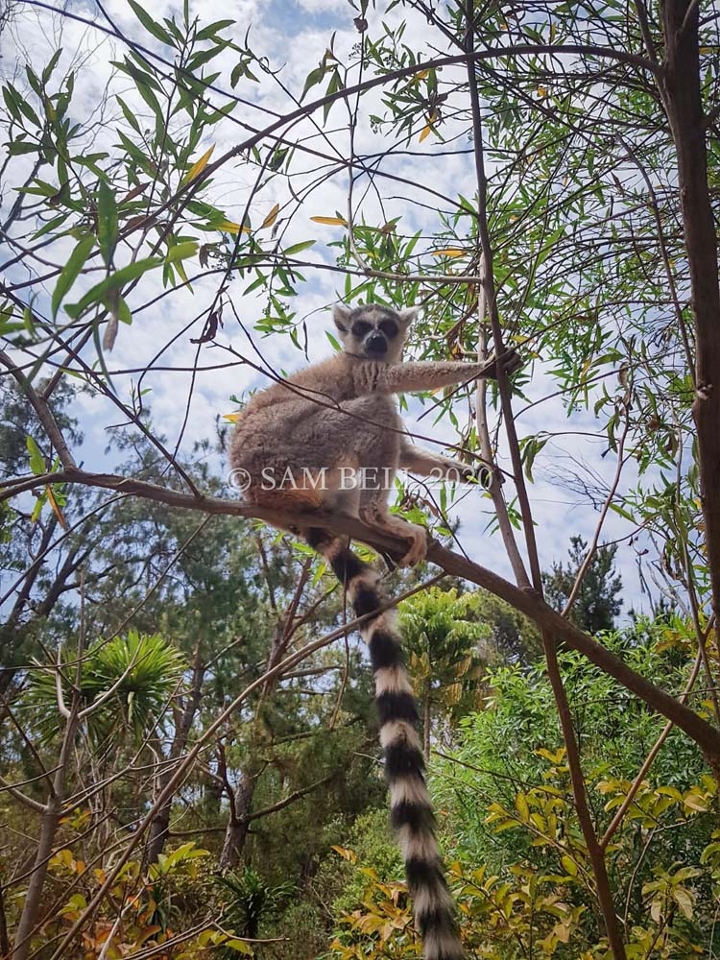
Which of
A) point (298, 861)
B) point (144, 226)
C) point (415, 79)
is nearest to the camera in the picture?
point (144, 226)

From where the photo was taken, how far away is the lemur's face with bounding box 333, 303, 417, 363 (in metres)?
3.75

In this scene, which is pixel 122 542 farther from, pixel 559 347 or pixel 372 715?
pixel 559 347

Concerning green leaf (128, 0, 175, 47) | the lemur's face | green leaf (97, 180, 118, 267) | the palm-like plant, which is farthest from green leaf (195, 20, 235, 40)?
the palm-like plant

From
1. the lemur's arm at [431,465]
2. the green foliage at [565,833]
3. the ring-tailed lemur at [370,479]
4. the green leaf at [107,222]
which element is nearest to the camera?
the green leaf at [107,222]

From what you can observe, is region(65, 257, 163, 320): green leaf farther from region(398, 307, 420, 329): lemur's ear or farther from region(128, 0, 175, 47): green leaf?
region(398, 307, 420, 329): lemur's ear

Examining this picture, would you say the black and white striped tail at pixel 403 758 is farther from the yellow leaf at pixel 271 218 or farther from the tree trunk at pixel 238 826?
the tree trunk at pixel 238 826

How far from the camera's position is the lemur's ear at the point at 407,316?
149 inches

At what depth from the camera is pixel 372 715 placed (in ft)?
31.3

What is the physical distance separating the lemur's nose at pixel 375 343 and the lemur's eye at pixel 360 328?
0.25m

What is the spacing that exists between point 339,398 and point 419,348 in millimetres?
882

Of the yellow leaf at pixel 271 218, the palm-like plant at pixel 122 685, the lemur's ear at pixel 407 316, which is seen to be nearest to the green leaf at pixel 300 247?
the yellow leaf at pixel 271 218

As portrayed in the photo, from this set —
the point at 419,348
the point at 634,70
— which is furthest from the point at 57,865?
the point at 634,70

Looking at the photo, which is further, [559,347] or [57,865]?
[57,865]

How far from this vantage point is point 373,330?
3859 mm
